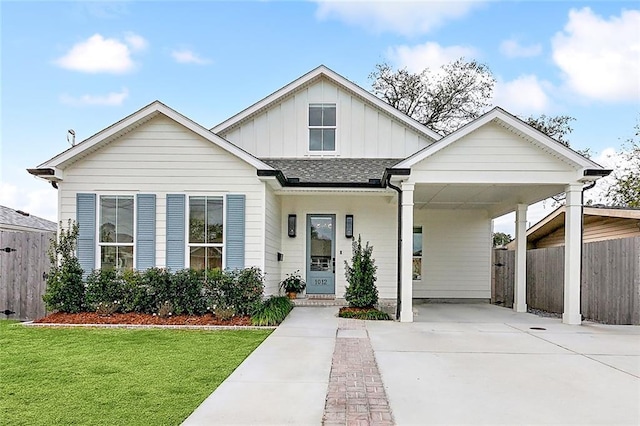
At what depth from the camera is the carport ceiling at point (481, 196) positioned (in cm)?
1034

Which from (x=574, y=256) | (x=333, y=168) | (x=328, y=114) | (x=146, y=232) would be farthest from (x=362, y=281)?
(x=328, y=114)

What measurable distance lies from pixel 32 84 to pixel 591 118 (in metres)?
21.8

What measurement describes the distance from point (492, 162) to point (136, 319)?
8.01 m

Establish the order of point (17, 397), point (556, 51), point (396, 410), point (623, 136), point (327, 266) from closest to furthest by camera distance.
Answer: point (396, 410) → point (17, 397) → point (327, 266) → point (556, 51) → point (623, 136)

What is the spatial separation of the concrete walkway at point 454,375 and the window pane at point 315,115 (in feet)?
21.6

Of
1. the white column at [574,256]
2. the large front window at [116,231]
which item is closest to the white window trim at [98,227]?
the large front window at [116,231]

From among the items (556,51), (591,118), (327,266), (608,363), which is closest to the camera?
(608,363)

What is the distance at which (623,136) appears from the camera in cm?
2245

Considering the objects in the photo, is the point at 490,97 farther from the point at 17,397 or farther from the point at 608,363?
the point at 17,397

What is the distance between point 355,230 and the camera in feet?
41.1

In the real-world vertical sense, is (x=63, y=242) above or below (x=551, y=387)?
above

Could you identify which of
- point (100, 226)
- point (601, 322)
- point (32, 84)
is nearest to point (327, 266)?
point (100, 226)

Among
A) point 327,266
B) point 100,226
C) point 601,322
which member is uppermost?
point 100,226

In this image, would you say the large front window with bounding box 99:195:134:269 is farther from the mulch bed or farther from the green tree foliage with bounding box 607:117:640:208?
the green tree foliage with bounding box 607:117:640:208
